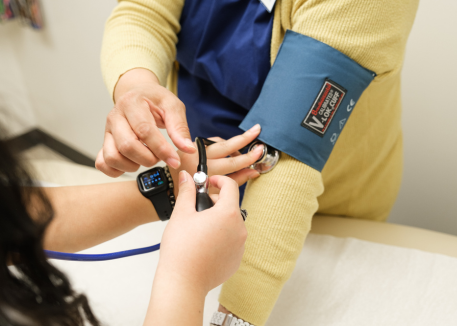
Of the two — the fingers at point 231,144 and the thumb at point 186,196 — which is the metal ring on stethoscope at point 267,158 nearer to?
the fingers at point 231,144

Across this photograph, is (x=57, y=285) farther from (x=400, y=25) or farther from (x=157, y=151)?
(x=400, y=25)

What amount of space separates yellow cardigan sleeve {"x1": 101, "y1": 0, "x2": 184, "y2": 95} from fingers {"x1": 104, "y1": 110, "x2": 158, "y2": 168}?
0.18 meters

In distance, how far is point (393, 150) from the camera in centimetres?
87

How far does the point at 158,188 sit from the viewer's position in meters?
0.72

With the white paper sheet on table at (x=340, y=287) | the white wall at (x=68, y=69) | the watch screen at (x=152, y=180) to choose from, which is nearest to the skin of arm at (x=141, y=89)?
the watch screen at (x=152, y=180)

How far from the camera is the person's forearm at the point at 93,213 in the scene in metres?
0.71

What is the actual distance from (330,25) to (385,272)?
1.75 feet

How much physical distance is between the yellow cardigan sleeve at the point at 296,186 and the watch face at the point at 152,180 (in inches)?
8.0

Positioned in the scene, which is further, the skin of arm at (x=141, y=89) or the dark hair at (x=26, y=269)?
the skin of arm at (x=141, y=89)

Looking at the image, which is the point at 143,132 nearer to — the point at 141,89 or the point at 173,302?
the point at 141,89

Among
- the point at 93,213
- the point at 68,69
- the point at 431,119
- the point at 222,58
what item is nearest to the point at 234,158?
the point at 222,58

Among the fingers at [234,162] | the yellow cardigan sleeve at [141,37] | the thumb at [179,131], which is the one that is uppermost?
the yellow cardigan sleeve at [141,37]

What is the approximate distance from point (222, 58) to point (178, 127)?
213mm

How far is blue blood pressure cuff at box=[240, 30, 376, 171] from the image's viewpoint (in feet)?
1.94
